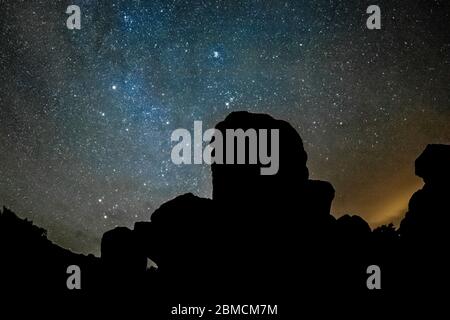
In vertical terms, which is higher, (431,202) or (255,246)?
(431,202)

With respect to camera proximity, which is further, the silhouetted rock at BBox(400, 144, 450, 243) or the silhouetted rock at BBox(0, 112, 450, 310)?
the silhouetted rock at BBox(0, 112, 450, 310)

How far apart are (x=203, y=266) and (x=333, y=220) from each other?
933 centimetres

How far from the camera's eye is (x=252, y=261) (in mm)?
25094

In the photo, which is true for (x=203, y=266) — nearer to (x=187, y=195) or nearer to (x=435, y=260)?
(x=187, y=195)

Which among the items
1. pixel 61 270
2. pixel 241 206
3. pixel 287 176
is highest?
pixel 287 176

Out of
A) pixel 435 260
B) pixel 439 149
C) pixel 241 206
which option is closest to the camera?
pixel 435 260

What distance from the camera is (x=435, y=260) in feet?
73.0

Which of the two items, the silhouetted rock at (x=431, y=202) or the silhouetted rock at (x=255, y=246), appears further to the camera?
the silhouetted rock at (x=255, y=246)

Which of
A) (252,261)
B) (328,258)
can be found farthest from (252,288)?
(328,258)

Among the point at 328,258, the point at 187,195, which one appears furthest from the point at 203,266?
the point at 328,258

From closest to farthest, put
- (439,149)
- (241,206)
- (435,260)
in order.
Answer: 1. (435,260)
2. (439,149)
3. (241,206)

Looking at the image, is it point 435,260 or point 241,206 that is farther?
point 241,206

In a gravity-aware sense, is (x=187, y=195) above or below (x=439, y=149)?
below

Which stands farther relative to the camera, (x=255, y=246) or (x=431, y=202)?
(x=255, y=246)
